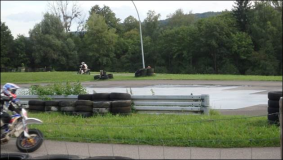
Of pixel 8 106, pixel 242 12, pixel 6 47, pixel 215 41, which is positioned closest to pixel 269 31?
pixel 242 12

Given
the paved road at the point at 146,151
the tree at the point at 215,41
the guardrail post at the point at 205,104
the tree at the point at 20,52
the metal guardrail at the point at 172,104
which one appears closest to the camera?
the paved road at the point at 146,151

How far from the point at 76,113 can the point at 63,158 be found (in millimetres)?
4749

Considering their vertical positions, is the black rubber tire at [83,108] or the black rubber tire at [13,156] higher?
the black rubber tire at [83,108]

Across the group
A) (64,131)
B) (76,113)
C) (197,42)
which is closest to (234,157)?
(64,131)

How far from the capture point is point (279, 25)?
4609 centimetres

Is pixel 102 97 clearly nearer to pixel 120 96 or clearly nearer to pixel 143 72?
pixel 120 96

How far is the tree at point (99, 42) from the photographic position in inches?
2073

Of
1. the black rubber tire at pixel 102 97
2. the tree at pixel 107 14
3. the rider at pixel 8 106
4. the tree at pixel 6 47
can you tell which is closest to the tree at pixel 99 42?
the tree at pixel 107 14

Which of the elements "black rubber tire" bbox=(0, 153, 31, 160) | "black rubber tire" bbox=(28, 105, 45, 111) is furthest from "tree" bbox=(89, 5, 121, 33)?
"black rubber tire" bbox=(0, 153, 31, 160)

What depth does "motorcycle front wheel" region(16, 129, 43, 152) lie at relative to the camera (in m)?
8.02

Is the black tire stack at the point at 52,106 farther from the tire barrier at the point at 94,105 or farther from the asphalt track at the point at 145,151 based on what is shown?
the asphalt track at the point at 145,151

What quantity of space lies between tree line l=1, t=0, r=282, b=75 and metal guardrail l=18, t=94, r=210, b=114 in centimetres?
3879

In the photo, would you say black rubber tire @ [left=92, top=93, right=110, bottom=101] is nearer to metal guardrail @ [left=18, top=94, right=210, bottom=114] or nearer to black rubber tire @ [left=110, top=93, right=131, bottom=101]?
black rubber tire @ [left=110, top=93, right=131, bottom=101]

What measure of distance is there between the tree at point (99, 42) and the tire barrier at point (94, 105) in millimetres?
39209
